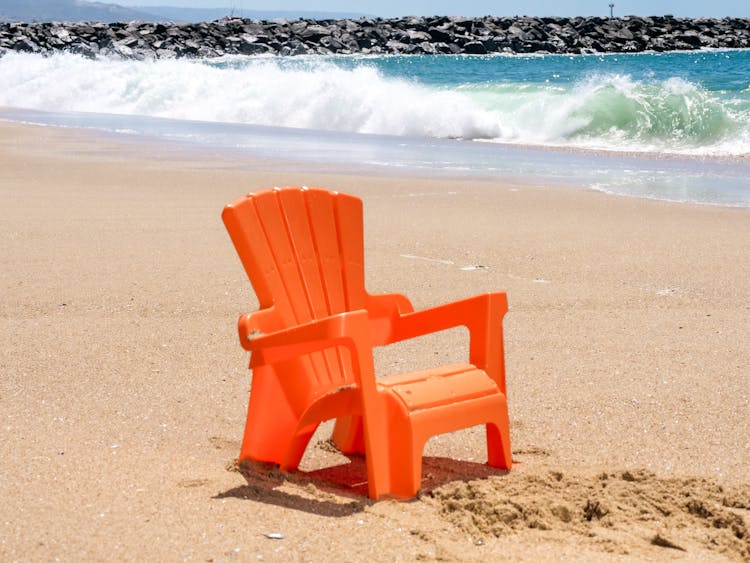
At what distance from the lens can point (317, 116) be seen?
70.1ft

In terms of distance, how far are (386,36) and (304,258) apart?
6285 centimetres

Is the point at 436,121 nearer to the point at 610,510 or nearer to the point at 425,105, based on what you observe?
the point at 425,105

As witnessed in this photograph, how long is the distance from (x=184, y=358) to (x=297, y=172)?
675 cm

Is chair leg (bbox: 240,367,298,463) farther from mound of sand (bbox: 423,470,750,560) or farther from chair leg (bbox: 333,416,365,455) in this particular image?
mound of sand (bbox: 423,470,750,560)

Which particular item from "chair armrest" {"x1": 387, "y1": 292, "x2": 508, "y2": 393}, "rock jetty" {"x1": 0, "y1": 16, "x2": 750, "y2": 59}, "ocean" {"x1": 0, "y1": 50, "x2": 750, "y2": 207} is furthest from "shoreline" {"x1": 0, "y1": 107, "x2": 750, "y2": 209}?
"rock jetty" {"x1": 0, "y1": 16, "x2": 750, "y2": 59}

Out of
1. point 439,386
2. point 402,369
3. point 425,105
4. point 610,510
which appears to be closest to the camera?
point 610,510

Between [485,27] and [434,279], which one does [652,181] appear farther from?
[485,27]

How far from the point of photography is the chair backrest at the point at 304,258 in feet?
10.6

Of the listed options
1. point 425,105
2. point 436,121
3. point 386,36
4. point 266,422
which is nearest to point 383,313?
point 266,422

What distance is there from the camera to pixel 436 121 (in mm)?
19484

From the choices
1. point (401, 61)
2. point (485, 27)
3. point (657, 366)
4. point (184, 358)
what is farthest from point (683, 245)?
point (485, 27)

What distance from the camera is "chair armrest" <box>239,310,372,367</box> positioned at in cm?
288

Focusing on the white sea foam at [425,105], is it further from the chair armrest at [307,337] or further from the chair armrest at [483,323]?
the chair armrest at [307,337]

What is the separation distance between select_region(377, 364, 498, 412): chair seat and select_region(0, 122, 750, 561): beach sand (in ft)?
0.77
